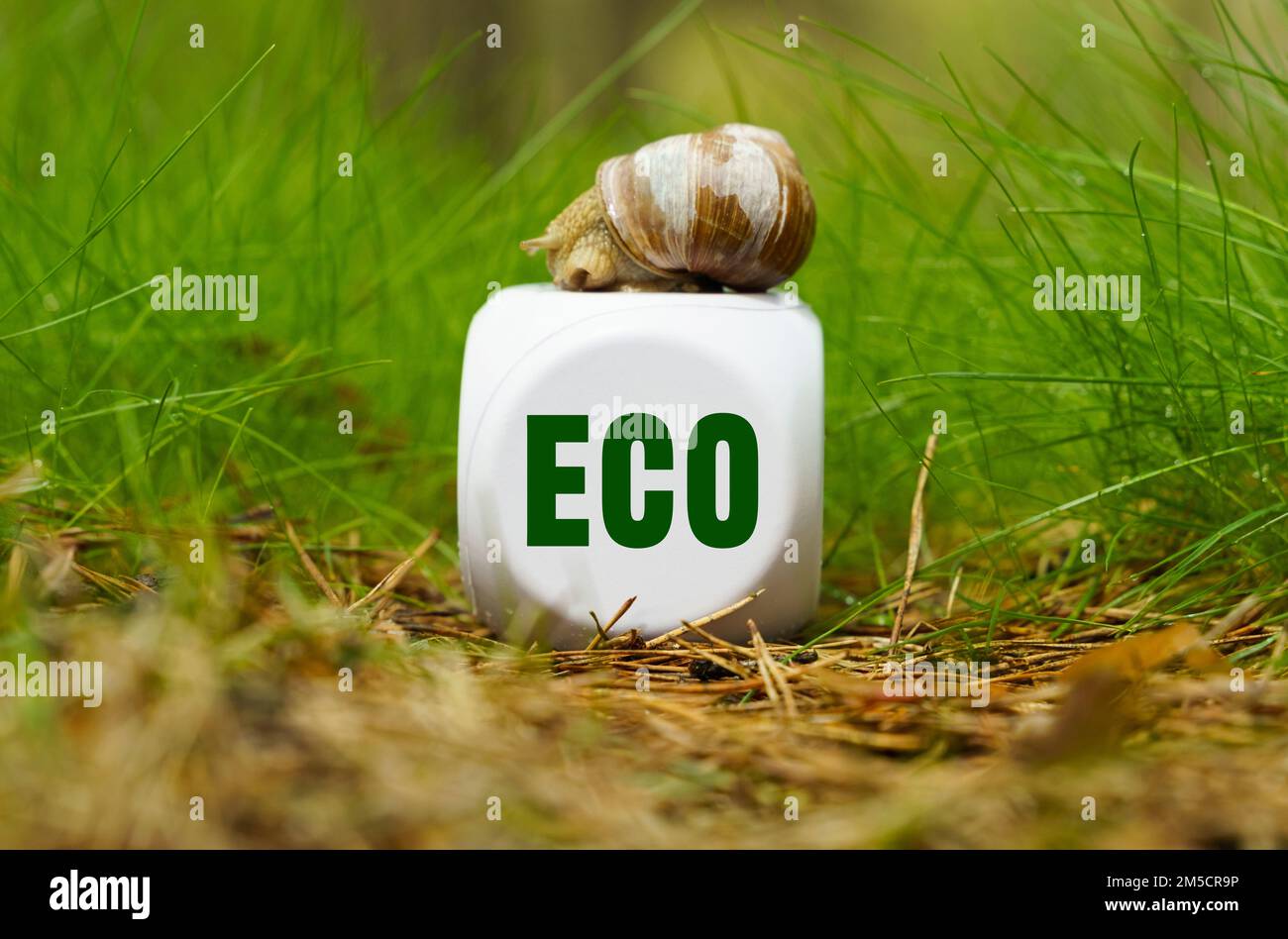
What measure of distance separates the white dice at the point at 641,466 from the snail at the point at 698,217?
13 centimetres

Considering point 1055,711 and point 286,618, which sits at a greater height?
point 286,618

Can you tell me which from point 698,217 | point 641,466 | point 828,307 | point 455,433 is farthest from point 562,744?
point 828,307

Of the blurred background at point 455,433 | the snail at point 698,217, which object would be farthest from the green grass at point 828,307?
the snail at point 698,217

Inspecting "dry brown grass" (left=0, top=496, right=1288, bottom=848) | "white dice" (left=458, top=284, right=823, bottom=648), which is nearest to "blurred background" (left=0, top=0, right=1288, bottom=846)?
"dry brown grass" (left=0, top=496, right=1288, bottom=848)

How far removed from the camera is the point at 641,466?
58.7 inches

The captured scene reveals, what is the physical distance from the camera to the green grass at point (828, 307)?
147cm

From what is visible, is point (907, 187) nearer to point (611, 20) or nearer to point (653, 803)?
point (653, 803)

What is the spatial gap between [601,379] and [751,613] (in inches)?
15.1

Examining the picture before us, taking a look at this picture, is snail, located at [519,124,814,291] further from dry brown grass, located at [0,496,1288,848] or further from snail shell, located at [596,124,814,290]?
dry brown grass, located at [0,496,1288,848]

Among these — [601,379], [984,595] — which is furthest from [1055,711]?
[601,379]

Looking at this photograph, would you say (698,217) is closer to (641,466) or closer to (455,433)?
(641,466)
